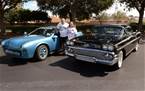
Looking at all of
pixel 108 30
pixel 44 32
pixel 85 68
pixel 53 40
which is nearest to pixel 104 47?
pixel 85 68

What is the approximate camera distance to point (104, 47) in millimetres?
7309

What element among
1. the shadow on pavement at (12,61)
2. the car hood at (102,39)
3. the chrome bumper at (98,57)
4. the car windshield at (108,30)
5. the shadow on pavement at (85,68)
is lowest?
the shadow on pavement at (85,68)

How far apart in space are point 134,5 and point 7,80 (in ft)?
56.9

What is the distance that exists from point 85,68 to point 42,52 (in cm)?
188

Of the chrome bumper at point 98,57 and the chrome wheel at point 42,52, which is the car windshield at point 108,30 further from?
the chrome wheel at point 42,52

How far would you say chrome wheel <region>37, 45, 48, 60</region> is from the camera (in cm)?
858

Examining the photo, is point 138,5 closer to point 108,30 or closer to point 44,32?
point 108,30

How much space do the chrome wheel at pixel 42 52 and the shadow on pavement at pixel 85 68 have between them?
623 millimetres

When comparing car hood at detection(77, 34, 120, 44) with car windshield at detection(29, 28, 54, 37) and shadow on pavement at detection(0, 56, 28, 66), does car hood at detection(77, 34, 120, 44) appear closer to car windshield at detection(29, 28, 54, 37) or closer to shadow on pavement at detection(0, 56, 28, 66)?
car windshield at detection(29, 28, 54, 37)

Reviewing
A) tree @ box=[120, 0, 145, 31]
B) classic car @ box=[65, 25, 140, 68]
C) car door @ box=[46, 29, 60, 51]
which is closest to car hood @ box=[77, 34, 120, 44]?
classic car @ box=[65, 25, 140, 68]

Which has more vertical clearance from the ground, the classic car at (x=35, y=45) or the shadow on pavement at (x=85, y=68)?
the classic car at (x=35, y=45)

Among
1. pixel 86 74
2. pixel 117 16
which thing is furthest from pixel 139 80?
pixel 117 16

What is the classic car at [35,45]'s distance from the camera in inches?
319

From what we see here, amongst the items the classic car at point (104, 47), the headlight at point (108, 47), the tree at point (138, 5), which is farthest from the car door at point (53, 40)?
the tree at point (138, 5)
